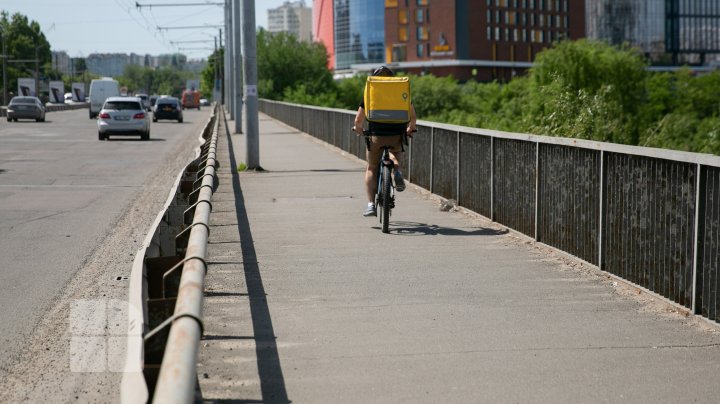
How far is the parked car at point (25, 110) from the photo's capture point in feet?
204

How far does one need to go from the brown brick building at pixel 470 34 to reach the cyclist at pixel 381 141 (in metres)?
138

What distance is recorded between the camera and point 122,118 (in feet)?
127

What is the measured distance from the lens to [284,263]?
9773 mm

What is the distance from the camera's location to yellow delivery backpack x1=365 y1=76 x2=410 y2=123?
11859 millimetres

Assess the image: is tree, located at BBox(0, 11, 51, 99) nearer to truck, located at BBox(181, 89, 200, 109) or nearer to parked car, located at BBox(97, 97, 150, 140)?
truck, located at BBox(181, 89, 200, 109)

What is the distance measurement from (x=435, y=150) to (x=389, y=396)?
36.0ft

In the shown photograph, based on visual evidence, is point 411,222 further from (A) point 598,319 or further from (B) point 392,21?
(B) point 392,21

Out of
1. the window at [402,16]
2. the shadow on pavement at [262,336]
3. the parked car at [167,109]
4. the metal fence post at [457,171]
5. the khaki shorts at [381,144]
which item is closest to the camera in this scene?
the shadow on pavement at [262,336]

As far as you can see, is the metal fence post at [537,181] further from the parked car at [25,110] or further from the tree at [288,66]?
the tree at [288,66]

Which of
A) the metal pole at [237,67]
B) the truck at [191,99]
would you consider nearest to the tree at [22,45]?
the truck at [191,99]

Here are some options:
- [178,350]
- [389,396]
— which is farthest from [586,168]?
[178,350]

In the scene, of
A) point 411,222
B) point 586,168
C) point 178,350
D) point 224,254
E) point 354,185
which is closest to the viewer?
point 178,350

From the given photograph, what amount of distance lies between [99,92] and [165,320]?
71.8m

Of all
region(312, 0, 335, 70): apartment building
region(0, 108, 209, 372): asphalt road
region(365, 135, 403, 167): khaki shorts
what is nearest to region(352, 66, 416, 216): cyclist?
region(365, 135, 403, 167): khaki shorts
